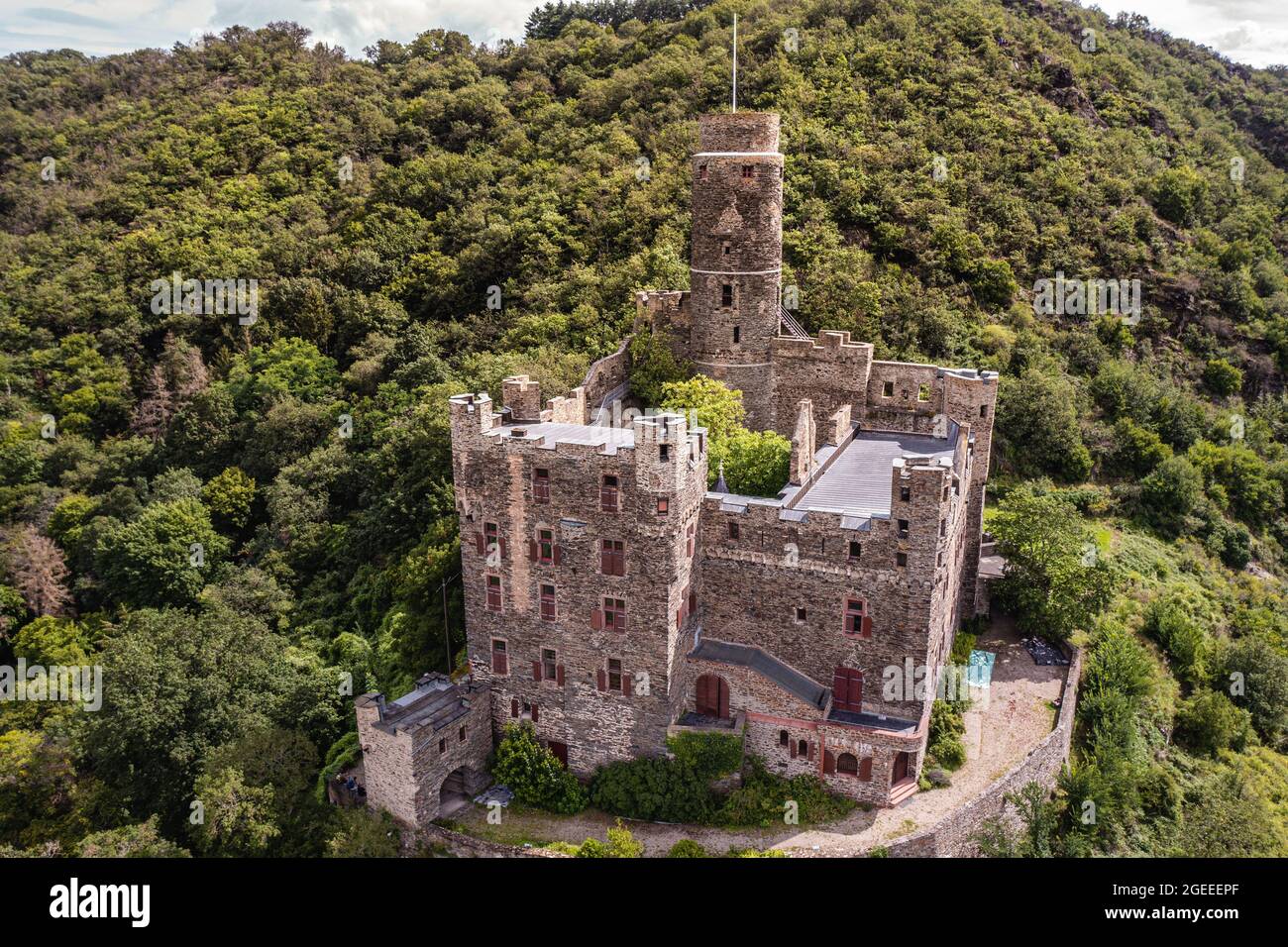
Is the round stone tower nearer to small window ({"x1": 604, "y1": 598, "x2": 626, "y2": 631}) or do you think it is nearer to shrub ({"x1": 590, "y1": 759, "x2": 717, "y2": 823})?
small window ({"x1": 604, "y1": 598, "x2": 626, "y2": 631})

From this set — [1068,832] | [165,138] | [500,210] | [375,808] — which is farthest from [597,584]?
[165,138]

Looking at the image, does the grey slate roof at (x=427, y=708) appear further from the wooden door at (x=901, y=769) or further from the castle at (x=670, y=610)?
the wooden door at (x=901, y=769)

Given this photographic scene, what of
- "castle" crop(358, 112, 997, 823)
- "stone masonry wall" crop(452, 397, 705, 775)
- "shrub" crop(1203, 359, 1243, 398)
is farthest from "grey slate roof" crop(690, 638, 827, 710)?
"shrub" crop(1203, 359, 1243, 398)

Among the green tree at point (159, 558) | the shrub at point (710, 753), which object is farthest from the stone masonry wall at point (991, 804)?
the green tree at point (159, 558)

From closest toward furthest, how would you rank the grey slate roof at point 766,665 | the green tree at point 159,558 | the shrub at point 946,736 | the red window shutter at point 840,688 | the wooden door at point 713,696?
1. the grey slate roof at point 766,665
2. the red window shutter at point 840,688
3. the wooden door at point 713,696
4. the shrub at point 946,736
5. the green tree at point 159,558

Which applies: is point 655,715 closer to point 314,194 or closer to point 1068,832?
point 1068,832

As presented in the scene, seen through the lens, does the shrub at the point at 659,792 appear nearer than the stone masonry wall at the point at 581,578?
No
